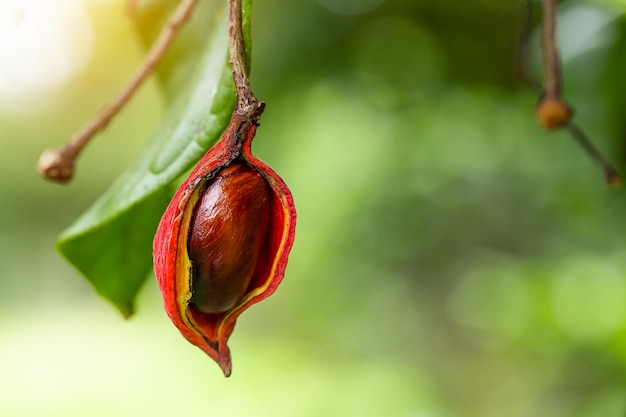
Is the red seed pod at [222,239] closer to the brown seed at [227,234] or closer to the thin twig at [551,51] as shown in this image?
the brown seed at [227,234]

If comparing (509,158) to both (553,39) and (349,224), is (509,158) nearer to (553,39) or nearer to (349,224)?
(349,224)

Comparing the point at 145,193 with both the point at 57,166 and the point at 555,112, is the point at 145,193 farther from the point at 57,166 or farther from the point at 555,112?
the point at 555,112

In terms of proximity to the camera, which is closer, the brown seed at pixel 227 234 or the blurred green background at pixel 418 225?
the brown seed at pixel 227 234

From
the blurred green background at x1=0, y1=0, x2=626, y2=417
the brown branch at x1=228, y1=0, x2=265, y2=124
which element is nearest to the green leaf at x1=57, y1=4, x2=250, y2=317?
the brown branch at x1=228, y1=0, x2=265, y2=124

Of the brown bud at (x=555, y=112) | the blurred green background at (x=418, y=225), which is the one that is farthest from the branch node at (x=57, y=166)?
the brown bud at (x=555, y=112)

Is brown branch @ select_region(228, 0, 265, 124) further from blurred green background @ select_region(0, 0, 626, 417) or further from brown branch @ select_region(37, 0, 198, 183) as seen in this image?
blurred green background @ select_region(0, 0, 626, 417)

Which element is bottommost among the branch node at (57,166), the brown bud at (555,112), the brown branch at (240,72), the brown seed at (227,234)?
the branch node at (57,166)
